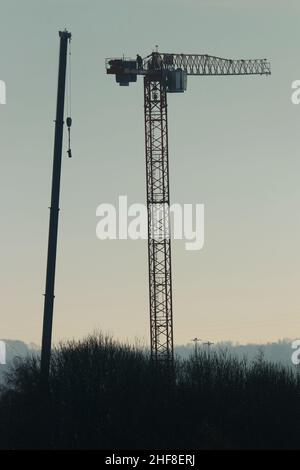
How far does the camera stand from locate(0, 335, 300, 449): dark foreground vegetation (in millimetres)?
82688

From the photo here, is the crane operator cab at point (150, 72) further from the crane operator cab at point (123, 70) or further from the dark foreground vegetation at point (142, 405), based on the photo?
the dark foreground vegetation at point (142, 405)

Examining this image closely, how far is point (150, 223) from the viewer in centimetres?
13912

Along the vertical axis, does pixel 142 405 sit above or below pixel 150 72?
below

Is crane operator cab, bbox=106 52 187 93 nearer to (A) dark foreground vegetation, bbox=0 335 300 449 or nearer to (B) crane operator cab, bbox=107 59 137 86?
(B) crane operator cab, bbox=107 59 137 86

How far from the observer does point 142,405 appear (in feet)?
288

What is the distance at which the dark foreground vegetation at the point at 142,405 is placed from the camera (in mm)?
82688

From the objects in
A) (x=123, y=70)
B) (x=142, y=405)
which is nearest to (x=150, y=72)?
(x=123, y=70)

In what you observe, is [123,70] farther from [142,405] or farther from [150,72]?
[142,405]

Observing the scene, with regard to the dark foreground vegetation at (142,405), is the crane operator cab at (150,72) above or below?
above

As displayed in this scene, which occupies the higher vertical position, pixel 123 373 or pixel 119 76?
pixel 119 76

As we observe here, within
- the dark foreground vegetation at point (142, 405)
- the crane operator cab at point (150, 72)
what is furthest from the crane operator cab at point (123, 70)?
the dark foreground vegetation at point (142, 405)

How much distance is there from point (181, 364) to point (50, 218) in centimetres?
3407
